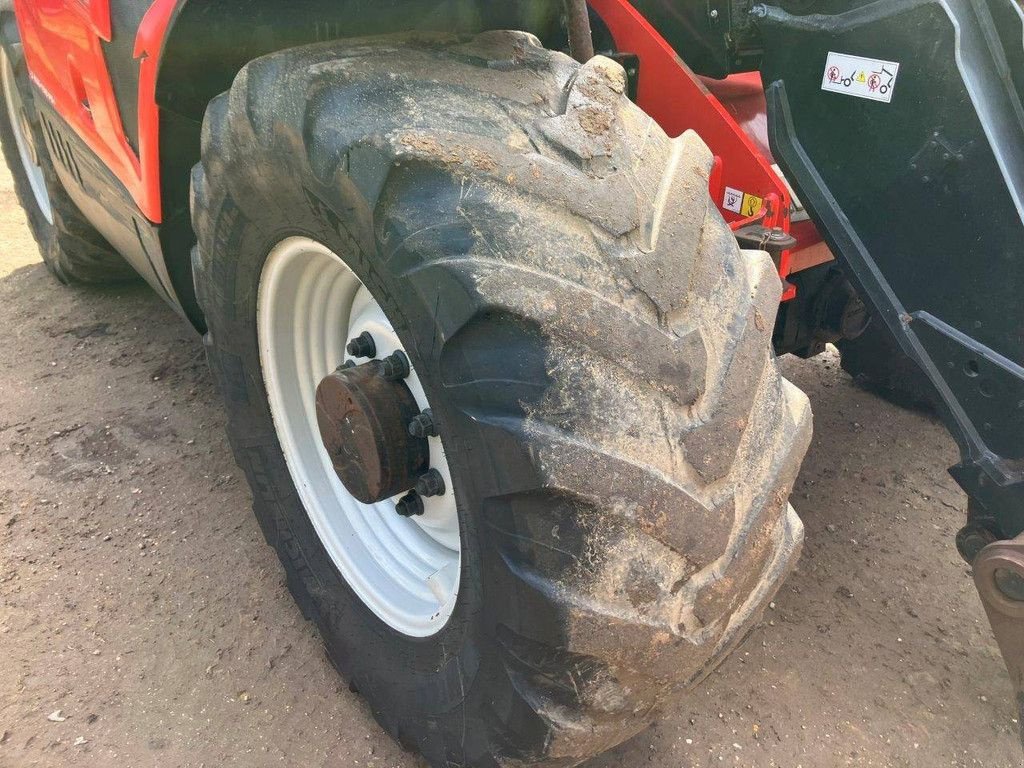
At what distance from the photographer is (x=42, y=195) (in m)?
3.75

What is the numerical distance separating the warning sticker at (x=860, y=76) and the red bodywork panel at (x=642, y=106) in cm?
22

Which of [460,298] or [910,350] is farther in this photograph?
[910,350]

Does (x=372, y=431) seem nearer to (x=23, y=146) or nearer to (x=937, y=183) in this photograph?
(x=937, y=183)

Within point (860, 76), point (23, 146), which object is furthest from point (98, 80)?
point (23, 146)

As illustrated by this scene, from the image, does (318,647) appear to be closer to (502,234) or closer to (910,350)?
(502,234)

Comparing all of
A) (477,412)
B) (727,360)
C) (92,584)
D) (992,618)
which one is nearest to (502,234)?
(477,412)

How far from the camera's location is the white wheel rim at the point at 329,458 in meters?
1.63

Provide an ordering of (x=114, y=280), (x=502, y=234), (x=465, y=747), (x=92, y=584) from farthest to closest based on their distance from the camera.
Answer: (x=114, y=280) < (x=92, y=584) < (x=465, y=747) < (x=502, y=234)

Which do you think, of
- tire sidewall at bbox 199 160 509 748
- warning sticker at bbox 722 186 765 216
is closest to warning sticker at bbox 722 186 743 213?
warning sticker at bbox 722 186 765 216

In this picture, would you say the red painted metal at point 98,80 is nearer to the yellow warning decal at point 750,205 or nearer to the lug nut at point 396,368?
the lug nut at point 396,368

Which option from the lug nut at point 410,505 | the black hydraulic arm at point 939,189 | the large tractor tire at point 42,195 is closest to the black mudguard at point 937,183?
the black hydraulic arm at point 939,189

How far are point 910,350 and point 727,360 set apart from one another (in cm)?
53

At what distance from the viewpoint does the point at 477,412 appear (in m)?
1.13

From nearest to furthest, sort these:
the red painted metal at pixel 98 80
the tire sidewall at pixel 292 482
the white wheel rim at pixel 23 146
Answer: the tire sidewall at pixel 292 482 → the red painted metal at pixel 98 80 → the white wheel rim at pixel 23 146
